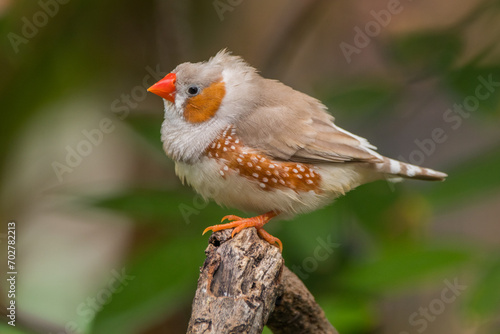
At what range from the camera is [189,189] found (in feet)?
10.4

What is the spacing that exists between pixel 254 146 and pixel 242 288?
0.64 meters

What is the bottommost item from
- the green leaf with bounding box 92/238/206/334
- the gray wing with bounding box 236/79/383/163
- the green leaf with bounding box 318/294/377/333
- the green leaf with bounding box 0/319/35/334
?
the green leaf with bounding box 0/319/35/334

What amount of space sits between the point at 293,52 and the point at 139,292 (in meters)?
1.84

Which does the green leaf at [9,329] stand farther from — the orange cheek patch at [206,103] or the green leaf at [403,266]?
the green leaf at [403,266]

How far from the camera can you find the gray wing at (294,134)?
219 cm

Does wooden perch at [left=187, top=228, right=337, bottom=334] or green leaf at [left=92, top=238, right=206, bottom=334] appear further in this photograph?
green leaf at [left=92, top=238, right=206, bottom=334]

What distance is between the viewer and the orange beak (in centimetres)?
223

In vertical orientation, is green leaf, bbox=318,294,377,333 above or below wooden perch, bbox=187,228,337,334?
below

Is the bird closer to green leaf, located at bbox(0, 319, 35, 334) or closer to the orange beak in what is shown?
the orange beak

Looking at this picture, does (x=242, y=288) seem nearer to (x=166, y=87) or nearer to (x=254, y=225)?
(x=254, y=225)

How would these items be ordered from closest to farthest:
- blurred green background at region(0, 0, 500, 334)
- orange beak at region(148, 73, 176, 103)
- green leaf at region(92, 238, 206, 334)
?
orange beak at region(148, 73, 176, 103) → green leaf at region(92, 238, 206, 334) → blurred green background at region(0, 0, 500, 334)

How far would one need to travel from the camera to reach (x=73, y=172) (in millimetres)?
3943

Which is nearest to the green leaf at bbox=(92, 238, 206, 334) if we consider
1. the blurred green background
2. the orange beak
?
the blurred green background

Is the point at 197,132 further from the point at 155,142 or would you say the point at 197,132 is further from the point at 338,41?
the point at 338,41
